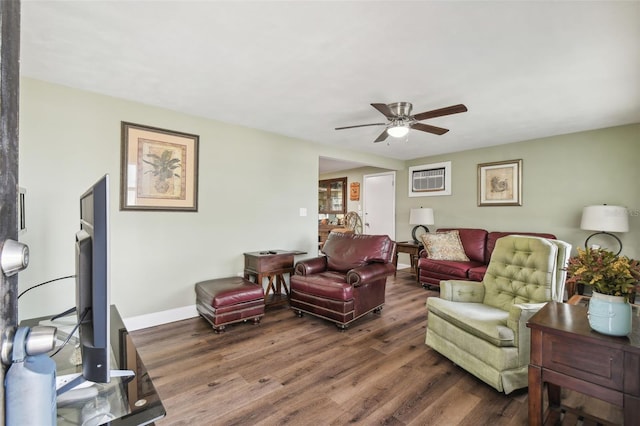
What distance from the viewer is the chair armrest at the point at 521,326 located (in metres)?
1.96

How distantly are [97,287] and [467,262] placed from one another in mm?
4740

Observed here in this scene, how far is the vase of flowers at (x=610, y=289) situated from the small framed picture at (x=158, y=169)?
345 centimetres

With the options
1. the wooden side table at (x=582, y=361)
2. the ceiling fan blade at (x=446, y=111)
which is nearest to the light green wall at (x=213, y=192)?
the ceiling fan blade at (x=446, y=111)

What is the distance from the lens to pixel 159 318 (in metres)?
3.20

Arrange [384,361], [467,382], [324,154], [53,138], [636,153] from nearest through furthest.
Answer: [467,382], [384,361], [53,138], [636,153], [324,154]

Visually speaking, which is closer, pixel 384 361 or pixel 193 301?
pixel 384 361

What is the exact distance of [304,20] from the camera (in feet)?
5.82

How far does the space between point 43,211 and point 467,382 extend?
370 centimetres

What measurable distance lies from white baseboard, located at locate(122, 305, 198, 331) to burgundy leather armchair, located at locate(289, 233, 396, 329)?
1.16 m

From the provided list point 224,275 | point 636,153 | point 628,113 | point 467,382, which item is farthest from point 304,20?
point 636,153

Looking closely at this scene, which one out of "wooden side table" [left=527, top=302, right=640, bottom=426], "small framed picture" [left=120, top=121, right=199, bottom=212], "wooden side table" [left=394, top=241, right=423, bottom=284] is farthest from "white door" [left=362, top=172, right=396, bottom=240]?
"wooden side table" [left=527, top=302, right=640, bottom=426]

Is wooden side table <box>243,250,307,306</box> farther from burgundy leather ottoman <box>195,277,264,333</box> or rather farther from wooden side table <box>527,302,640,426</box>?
wooden side table <box>527,302,640,426</box>

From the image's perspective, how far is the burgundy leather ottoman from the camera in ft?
9.73

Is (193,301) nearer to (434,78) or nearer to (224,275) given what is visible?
(224,275)
